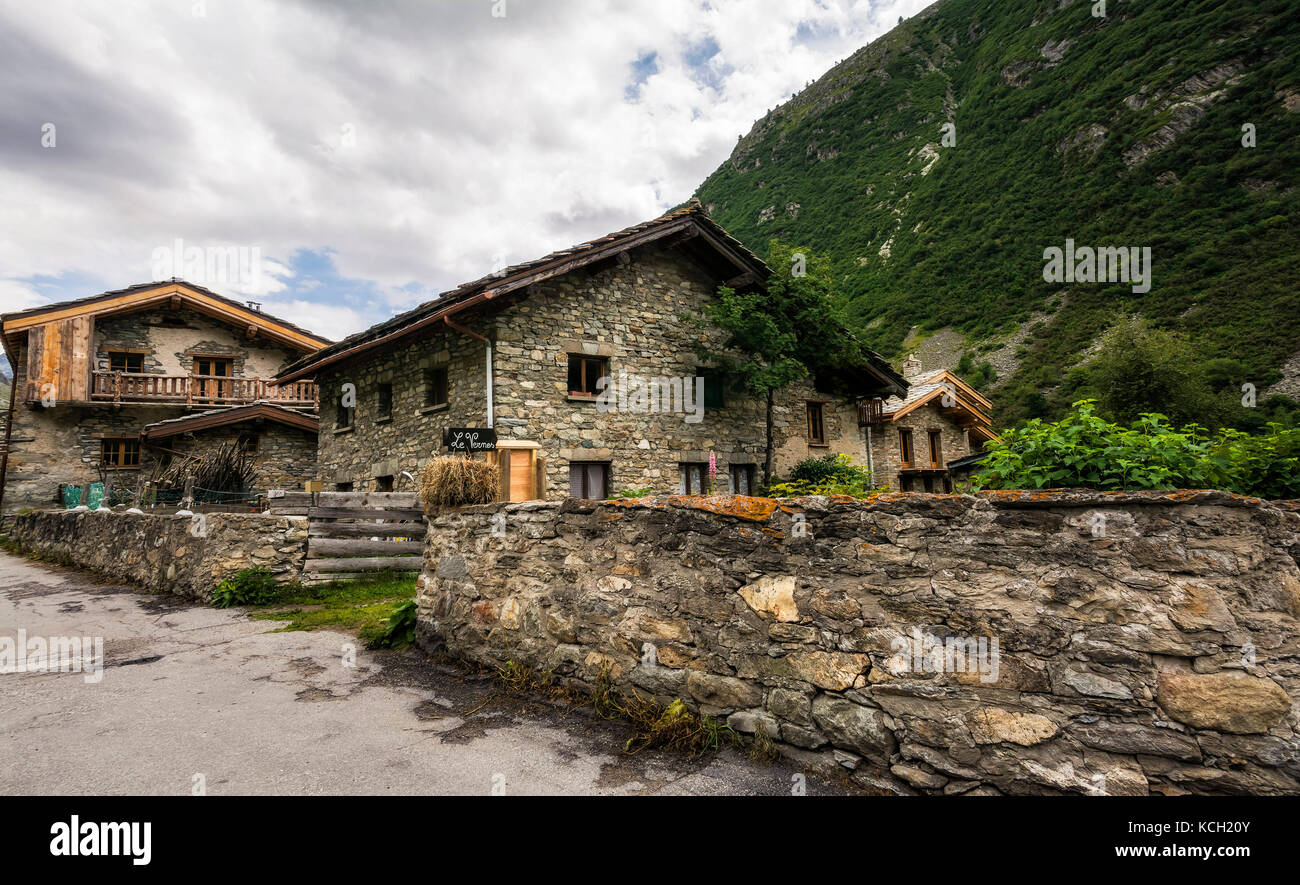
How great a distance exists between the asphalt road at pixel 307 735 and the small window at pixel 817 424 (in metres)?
13.1

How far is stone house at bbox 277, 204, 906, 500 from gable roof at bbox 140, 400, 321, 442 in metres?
5.26

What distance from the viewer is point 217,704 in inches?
182

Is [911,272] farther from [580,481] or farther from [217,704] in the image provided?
[217,704]

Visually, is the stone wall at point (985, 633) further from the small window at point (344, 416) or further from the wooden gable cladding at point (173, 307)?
the wooden gable cladding at point (173, 307)

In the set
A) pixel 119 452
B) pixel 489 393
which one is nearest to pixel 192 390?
pixel 119 452

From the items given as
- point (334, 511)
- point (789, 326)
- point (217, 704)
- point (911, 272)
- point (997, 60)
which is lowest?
point (217, 704)

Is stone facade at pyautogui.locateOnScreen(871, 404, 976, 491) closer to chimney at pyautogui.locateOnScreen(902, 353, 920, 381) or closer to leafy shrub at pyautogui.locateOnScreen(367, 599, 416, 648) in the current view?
chimney at pyautogui.locateOnScreen(902, 353, 920, 381)

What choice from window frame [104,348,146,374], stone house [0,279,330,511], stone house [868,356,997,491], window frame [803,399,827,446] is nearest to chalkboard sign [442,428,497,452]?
window frame [803,399,827,446]

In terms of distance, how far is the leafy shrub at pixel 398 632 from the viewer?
624 centimetres

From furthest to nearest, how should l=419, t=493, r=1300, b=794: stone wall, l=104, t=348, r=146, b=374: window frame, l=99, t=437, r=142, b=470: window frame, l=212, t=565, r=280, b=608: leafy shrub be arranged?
l=104, t=348, r=146, b=374: window frame
l=99, t=437, r=142, b=470: window frame
l=212, t=565, r=280, b=608: leafy shrub
l=419, t=493, r=1300, b=794: stone wall

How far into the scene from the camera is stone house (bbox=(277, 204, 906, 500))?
37.9ft

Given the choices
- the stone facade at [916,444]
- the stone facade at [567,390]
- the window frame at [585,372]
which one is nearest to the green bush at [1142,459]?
the stone facade at [567,390]
